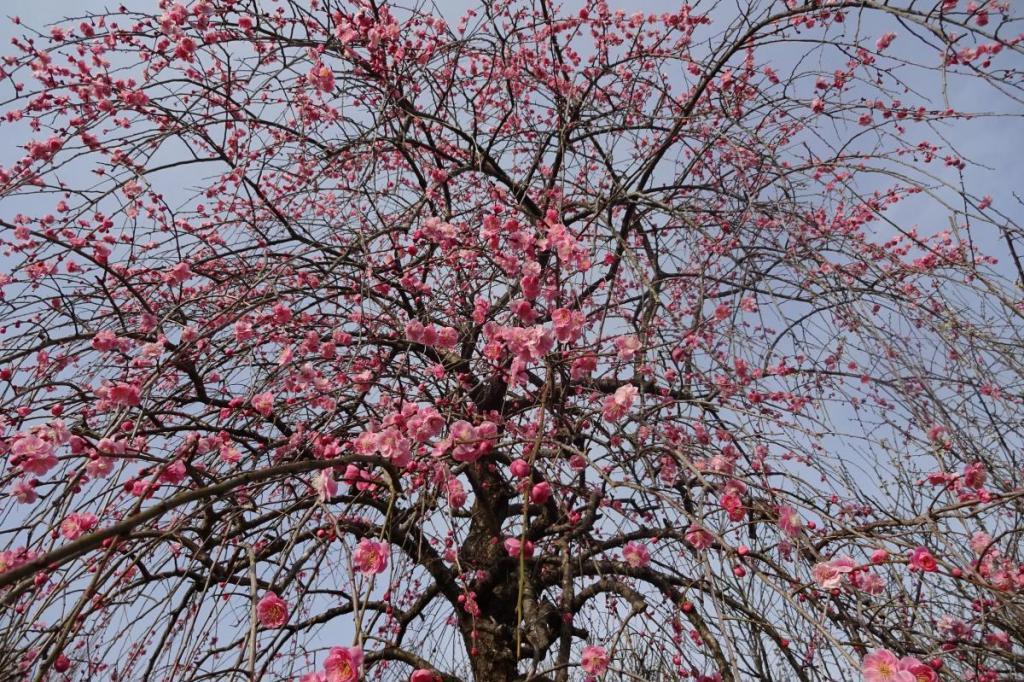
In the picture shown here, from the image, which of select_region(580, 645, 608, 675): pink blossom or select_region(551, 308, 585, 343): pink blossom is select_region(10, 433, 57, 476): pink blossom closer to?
select_region(551, 308, 585, 343): pink blossom

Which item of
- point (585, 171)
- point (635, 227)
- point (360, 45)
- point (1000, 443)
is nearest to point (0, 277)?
point (360, 45)

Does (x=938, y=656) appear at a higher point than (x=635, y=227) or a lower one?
lower

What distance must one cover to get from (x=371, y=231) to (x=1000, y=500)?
8.15 feet

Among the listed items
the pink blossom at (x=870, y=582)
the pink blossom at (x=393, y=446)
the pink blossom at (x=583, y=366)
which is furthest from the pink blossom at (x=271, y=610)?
the pink blossom at (x=870, y=582)

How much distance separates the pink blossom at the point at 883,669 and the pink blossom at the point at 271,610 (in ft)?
4.42

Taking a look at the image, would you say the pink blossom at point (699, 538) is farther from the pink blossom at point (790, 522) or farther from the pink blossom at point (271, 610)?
the pink blossom at point (271, 610)

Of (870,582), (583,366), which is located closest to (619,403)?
(583,366)

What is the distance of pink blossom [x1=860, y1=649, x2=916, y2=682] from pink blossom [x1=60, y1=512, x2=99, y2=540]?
7.30 feet

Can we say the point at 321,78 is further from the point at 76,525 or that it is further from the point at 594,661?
the point at 594,661

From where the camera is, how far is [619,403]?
2301 mm

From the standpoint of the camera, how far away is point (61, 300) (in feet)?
9.59

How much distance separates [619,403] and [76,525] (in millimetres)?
1848

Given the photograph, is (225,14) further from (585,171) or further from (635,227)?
(635,227)

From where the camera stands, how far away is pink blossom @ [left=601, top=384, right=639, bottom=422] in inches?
90.3
